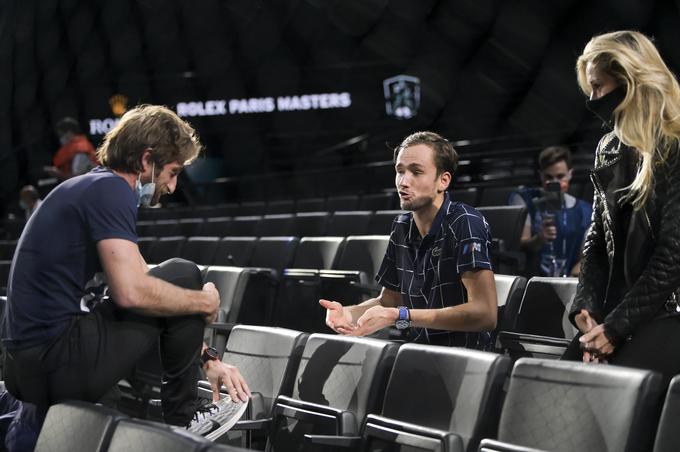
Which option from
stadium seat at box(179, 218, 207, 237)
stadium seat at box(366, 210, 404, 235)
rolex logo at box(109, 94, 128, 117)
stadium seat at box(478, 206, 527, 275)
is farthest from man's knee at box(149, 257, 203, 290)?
rolex logo at box(109, 94, 128, 117)

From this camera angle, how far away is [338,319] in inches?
87.1

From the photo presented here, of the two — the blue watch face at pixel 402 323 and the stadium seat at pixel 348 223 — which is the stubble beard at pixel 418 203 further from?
the stadium seat at pixel 348 223

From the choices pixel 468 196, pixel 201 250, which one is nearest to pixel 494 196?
pixel 468 196

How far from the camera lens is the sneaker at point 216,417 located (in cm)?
178

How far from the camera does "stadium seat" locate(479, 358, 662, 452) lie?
143cm

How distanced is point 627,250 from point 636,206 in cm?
10

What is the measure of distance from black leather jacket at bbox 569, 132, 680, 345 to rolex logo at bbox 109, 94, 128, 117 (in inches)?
367

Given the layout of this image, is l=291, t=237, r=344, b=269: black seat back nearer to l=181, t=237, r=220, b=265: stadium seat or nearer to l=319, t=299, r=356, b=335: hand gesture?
l=181, t=237, r=220, b=265: stadium seat

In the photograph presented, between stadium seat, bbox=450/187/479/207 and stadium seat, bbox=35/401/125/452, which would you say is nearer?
stadium seat, bbox=35/401/125/452

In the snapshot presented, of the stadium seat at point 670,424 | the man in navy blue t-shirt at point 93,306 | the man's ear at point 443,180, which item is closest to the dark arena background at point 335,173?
the stadium seat at point 670,424

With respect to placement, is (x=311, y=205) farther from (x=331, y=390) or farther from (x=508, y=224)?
(x=331, y=390)

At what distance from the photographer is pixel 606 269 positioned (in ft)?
6.42

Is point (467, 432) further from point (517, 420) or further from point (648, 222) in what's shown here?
point (648, 222)

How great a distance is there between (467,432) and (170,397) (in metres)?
0.68
